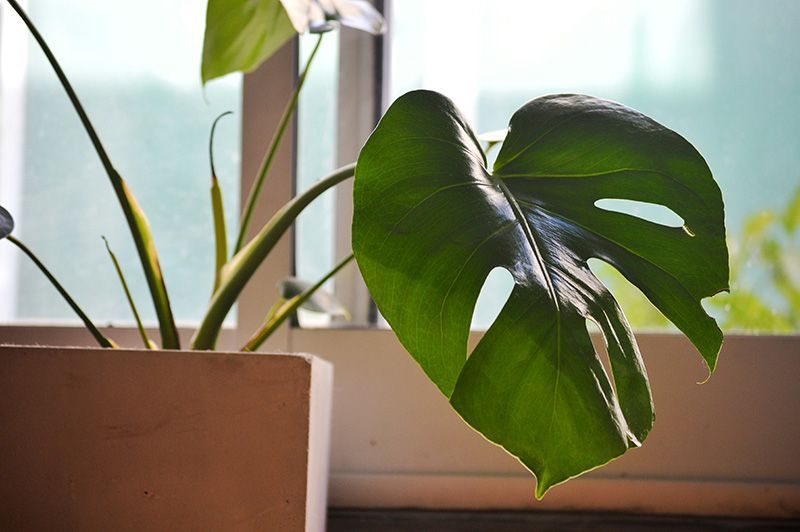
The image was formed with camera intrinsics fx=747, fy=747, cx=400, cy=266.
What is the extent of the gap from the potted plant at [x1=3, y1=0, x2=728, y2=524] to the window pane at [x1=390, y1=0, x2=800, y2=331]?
47cm

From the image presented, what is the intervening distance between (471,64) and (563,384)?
0.69 metres

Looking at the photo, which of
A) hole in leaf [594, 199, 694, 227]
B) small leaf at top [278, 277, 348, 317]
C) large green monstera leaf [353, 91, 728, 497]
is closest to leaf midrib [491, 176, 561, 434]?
large green monstera leaf [353, 91, 728, 497]

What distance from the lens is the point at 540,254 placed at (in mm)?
436

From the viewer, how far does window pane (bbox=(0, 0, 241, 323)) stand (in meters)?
1.00

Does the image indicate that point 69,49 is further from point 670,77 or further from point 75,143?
point 670,77

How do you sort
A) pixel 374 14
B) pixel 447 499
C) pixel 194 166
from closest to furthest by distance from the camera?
pixel 374 14
pixel 447 499
pixel 194 166

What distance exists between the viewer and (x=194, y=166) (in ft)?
3.32

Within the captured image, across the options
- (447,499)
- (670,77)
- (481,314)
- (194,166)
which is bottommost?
(447,499)

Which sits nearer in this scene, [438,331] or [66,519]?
[438,331]

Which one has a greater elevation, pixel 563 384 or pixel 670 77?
pixel 670 77

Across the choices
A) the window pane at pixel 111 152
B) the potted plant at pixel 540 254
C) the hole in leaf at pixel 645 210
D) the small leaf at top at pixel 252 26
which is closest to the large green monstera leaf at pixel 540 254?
the potted plant at pixel 540 254

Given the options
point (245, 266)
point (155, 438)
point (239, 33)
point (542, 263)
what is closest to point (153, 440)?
point (155, 438)

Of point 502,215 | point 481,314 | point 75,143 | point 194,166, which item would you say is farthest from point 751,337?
point 75,143

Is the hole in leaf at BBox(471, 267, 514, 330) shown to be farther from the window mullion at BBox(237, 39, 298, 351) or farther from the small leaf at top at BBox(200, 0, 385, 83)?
the small leaf at top at BBox(200, 0, 385, 83)
